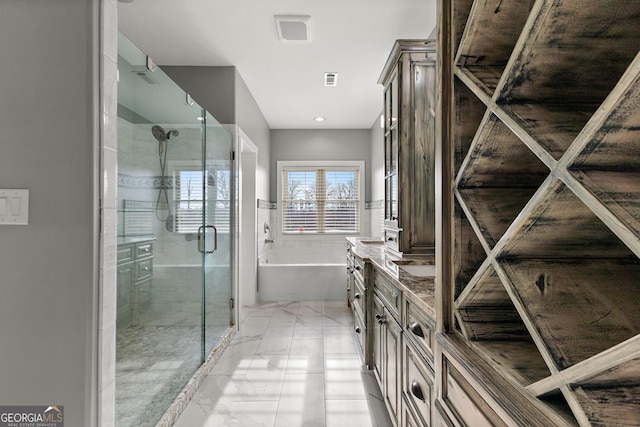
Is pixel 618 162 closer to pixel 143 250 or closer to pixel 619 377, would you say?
pixel 619 377

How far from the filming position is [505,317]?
786mm

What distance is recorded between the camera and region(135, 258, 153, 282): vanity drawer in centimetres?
165

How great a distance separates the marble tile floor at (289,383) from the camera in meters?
1.95

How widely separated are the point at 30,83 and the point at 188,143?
1.13 meters

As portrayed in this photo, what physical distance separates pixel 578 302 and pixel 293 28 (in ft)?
8.24

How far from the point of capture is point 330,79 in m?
3.41

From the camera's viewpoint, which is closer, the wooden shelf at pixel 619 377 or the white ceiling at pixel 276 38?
the wooden shelf at pixel 619 377

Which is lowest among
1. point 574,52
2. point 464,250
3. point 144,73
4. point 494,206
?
point 464,250

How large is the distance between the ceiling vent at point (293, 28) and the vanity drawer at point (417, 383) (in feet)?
7.24

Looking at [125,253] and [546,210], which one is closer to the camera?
[546,210]

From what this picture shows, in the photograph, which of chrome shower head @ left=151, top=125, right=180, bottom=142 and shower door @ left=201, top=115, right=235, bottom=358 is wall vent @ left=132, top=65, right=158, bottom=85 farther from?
shower door @ left=201, top=115, right=235, bottom=358

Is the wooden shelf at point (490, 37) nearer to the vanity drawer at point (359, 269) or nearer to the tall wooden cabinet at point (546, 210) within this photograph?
the tall wooden cabinet at point (546, 210)

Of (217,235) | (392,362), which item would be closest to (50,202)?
(392,362)

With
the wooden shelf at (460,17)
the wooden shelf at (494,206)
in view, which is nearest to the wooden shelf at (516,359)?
the wooden shelf at (494,206)
